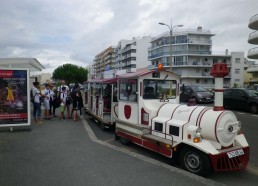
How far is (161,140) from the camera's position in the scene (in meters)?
6.49

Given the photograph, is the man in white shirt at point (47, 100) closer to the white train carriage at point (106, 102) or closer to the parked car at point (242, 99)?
the white train carriage at point (106, 102)

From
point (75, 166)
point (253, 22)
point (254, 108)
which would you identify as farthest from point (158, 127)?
point (253, 22)

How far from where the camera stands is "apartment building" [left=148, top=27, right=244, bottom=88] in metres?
72.9

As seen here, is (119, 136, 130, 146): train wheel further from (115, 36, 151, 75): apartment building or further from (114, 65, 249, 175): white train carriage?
(115, 36, 151, 75): apartment building

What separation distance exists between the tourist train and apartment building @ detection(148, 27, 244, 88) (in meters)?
64.5

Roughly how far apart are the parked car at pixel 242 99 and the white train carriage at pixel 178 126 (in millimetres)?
10501

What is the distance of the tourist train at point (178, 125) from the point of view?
5.58 meters

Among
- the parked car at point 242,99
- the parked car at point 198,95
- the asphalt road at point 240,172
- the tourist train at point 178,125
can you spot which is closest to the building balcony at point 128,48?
the parked car at point 198,95

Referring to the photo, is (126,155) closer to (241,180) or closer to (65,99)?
(241,180)

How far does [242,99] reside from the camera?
17547 mm

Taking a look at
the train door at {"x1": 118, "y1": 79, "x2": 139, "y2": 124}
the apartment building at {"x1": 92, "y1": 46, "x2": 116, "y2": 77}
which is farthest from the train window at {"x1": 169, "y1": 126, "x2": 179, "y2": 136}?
the apartment building at {"x1": 92, "y1": 46, "x2": 116, "y2": 77}

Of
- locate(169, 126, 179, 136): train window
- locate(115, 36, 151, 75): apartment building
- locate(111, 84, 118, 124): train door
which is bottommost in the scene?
locate(169, 126, 179, 136): train window

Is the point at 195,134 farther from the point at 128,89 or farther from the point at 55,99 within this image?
the point at 55,99

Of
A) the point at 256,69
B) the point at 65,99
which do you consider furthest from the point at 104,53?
the point at 65,99
